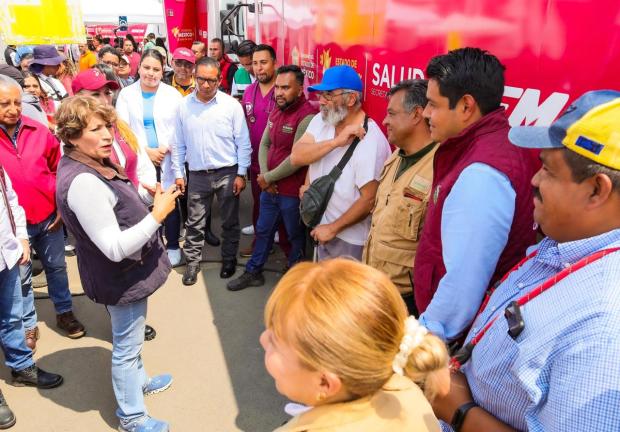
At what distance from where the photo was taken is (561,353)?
0.98 m

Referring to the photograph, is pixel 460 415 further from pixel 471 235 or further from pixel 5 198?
pixel 5 198

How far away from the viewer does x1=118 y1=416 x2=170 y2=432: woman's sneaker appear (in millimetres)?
2506

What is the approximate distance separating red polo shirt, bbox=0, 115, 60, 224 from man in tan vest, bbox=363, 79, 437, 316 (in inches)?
92.0

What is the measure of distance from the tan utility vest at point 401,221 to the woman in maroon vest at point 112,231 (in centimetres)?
110

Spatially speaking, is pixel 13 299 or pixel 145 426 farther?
pixel 13 299

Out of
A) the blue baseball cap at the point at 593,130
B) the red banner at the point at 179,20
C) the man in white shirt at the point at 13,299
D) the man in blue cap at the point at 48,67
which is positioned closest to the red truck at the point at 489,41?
the blue baseball cap at the point at 593,130

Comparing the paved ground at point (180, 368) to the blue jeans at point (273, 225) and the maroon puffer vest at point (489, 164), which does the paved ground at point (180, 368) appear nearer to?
the blue jeans at point (273, 225)

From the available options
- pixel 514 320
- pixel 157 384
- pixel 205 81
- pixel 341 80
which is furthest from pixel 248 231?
pixel 514 320

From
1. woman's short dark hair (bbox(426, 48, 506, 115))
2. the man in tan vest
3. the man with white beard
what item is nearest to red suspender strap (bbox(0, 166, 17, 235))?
the man with white beard

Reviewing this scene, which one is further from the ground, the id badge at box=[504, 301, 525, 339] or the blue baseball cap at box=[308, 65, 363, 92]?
the blue baseball cap at box=[308, 65, 363, 92]

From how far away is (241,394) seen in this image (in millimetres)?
2906

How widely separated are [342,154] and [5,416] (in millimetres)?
2561

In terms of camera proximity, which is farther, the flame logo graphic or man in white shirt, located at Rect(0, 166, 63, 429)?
the flame logo graphic

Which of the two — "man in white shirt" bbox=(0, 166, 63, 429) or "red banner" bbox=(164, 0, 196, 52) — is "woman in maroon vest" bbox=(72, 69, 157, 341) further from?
"red banner" bbox=(164, 0, 196, 52)
